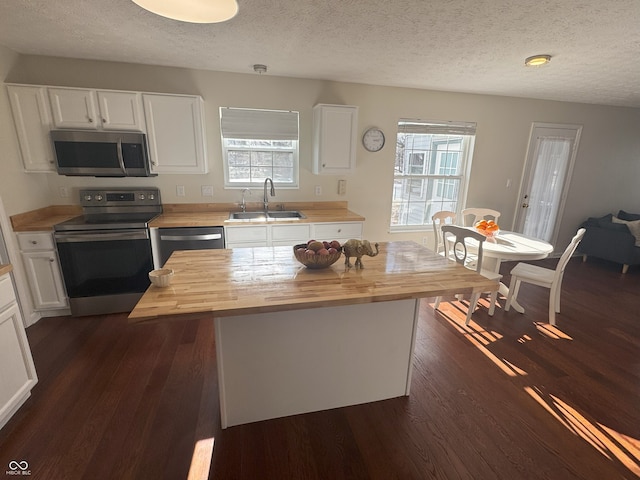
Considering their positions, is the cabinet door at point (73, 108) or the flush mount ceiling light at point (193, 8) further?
the cabinet door at point (73, 108)

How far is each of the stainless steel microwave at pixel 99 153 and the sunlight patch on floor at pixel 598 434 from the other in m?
3.67

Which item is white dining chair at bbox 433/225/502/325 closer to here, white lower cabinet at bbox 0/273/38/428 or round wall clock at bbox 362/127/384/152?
round wall clock at bbox 362/127/384/152

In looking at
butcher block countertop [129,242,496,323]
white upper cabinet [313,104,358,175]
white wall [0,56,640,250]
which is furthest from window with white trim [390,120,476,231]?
butcher block countertop [129,242,496,323]

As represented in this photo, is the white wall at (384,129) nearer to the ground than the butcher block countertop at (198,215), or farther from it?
farther from it

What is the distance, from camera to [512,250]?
8.48 ft

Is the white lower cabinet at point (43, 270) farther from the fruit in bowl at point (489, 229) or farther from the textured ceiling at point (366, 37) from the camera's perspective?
the fruit in bowl at point (489, 229)

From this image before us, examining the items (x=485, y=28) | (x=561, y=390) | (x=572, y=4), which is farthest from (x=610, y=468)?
(x=485, y=28)

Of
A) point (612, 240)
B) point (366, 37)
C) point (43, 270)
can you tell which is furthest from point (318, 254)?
point (612, 240)

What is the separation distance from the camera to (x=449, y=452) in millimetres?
1498

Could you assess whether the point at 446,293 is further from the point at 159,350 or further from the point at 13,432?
the point at 13,432

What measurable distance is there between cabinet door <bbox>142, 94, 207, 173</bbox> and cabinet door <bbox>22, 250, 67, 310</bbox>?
1189 millimetres

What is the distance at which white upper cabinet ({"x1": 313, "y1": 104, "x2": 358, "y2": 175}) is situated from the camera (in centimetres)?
311

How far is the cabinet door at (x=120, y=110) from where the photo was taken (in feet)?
8.54

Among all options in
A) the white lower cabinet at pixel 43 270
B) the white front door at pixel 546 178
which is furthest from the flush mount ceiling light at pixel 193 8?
the white front door at pixel 546 178
